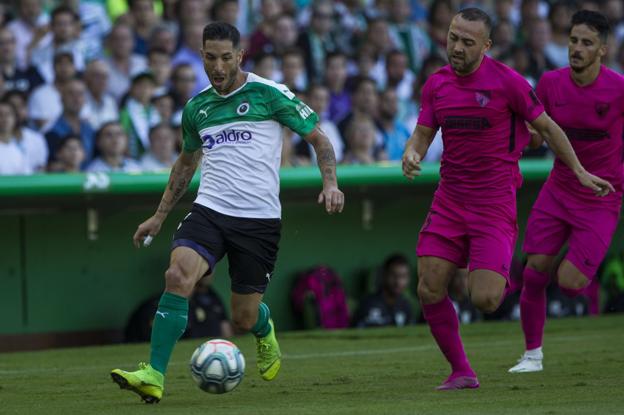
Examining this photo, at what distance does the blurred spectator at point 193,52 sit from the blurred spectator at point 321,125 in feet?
4.38

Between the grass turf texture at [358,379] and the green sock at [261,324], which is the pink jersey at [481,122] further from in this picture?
the green sock at [261,324]

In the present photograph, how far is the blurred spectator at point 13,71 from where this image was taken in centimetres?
1341

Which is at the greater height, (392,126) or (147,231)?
(392,126)

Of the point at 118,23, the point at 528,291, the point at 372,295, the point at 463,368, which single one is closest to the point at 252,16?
the point at 118,23

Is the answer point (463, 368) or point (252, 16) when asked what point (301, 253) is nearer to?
point (252, 16)

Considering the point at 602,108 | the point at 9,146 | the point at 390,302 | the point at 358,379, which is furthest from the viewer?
the point at 390,302

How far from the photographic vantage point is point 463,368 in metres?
8.06

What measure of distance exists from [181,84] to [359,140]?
6.67ft

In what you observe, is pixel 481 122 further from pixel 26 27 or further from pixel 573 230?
pixel 26 27

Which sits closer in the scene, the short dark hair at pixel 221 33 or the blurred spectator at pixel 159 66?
the short dark hair at pixel 221 33

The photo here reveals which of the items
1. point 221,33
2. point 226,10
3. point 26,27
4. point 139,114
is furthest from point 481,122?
point 226,10

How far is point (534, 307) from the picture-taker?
9.29 metres

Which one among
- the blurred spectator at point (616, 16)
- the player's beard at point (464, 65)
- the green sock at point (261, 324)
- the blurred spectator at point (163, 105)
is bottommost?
the green sock at point (261, 324)

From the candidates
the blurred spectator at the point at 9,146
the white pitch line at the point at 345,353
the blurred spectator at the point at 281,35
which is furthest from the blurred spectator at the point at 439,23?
the blurred spectator at the point at 9,146
